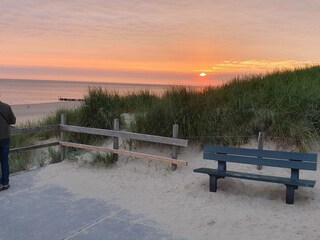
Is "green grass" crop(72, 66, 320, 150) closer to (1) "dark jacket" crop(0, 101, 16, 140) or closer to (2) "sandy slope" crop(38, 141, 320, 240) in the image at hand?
(2) "sandy slope" crop(38, 141, 320, 240)

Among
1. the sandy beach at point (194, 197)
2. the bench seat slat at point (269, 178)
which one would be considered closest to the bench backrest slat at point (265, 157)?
the bench seat slat at point (269, 178)

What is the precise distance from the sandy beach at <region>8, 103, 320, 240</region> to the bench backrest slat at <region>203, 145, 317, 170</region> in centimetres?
48

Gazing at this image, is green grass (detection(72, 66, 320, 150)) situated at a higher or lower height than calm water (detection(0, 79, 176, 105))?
higher

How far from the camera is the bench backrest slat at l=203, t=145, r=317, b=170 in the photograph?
629 centimetres

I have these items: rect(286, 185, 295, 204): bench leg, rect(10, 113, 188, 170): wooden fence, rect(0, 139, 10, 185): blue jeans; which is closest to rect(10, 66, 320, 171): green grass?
rect(10, 113, 188, 170): wooden fence

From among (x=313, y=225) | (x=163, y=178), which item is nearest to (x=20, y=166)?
(x=163, y=178)

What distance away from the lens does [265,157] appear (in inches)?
271

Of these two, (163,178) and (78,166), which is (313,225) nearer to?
(163,178)

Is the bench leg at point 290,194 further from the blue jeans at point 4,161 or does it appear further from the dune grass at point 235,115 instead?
the blue jeans at point 4,161

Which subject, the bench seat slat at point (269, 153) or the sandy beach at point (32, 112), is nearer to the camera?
the bench seat slat at point (269, 153)

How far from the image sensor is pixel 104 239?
5156mm

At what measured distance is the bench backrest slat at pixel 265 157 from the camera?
248 inches

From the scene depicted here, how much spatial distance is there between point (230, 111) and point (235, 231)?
166 inches

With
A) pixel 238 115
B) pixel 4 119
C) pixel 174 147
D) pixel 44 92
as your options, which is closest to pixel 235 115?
pixel 238 115
